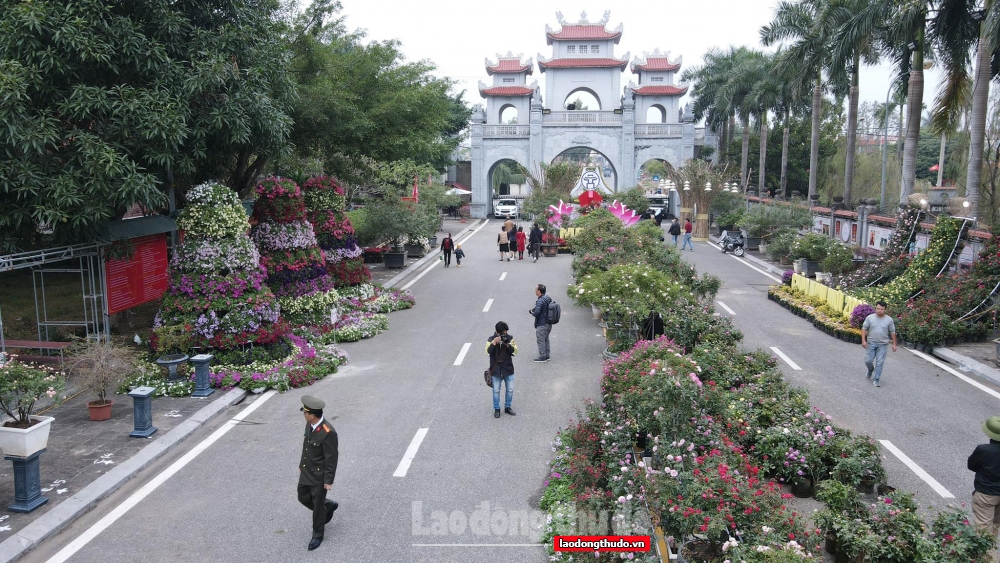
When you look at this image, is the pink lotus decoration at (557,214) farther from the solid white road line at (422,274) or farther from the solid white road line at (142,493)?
the solid white road line at (142,493)

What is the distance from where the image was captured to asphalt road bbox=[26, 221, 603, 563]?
Answer: 23.1 feet

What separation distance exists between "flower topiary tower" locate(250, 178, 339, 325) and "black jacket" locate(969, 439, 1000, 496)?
41.3 feet

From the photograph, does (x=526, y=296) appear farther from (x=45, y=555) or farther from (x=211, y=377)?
(x=45, y=555)

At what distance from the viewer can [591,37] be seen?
5944cm

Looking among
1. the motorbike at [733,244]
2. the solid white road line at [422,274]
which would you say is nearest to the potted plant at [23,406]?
the solid white road line at [422,274]

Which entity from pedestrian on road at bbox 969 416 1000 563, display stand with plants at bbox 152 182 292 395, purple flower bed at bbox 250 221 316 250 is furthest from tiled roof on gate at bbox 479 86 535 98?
pedestrian on road at bbox 969 416 1000 563

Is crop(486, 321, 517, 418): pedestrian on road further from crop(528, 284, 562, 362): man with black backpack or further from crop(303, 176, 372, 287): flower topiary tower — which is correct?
crop(303, 176, 372, 287): flower topiary tower

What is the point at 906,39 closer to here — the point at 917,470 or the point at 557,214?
the point at 557,214

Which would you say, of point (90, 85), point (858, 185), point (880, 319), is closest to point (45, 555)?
point (90, 85)

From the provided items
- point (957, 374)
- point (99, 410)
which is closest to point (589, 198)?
point (957, 374)

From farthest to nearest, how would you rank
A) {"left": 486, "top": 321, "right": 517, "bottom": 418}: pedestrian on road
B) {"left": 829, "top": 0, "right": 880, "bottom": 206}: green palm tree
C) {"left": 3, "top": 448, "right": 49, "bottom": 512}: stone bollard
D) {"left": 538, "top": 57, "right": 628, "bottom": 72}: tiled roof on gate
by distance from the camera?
1. {"left": 538, "top": 57, "right": 628, "bottom": 72}: tiled roof on gate
2. {"left": 829, "top": 0, "right": 880, "bottom": 206}: green palm tree
3. {"left": 486, "top": 321, "right": 517, "bottom": 418}: pedestrian on road
4. {"left": 3, "top": 448, "right": 49, "bottom": 512}: stone bollard

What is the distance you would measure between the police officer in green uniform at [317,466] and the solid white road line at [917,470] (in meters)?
6.90

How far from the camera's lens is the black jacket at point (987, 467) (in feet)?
22.4

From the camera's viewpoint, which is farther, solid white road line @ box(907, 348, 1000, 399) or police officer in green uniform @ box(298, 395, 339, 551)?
solid white road line @ box(907, 348, 1000, 399)
